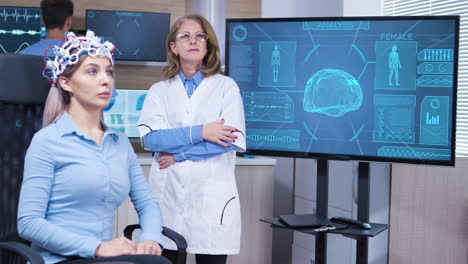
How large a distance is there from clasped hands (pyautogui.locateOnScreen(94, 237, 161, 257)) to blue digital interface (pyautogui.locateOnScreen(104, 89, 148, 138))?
185cm

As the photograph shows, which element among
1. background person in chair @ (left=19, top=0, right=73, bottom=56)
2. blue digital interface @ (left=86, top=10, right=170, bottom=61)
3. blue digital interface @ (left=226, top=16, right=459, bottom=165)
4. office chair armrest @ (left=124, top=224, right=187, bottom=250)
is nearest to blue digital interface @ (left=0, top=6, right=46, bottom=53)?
background person in chair @ (left=19, top=0, right=73, bottom=56)

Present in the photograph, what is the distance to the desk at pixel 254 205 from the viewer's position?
323 cm

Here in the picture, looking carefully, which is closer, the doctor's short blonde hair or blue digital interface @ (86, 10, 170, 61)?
the doctor's short blonde hair

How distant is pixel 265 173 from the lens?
3275 mm

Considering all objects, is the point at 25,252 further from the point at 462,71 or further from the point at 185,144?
the point at 462,71

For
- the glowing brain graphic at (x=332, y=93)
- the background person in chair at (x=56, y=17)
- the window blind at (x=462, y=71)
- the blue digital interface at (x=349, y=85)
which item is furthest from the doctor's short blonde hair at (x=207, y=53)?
the window blind at (x=462, y=71)

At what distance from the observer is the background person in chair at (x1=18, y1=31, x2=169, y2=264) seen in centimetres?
156

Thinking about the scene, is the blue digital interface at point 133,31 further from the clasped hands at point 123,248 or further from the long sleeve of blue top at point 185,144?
the clasped hands at point 123,248

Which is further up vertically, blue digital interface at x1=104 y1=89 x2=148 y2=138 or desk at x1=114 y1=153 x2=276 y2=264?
blue digital interface at x1=104 y1=89 x2=148 y2=138

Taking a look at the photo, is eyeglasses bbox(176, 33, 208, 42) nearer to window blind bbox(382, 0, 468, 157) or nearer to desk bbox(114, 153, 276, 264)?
desk bbox(114, 153, 276, 264)

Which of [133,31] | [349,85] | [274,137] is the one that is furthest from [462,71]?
[133,31]

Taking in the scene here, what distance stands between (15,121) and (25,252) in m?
0.53

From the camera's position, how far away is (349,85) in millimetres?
2266

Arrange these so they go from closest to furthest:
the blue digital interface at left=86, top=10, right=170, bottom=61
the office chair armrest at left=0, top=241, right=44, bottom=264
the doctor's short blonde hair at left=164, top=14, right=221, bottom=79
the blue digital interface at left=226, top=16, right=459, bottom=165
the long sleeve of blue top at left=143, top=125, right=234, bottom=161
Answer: the office chair armrest at left=0, top=241, right=44, bottom=264
the blue digital interface at left=226, top=16, right=459, bottom=165
the long sleeve of blue top at left=143, top=125, right=234, bottom=161
the doctor's short blonde hair at left=164, top=14, right=221, bottom=79
the blue digital interface at left=86, top=10, right=170, bottom=61
